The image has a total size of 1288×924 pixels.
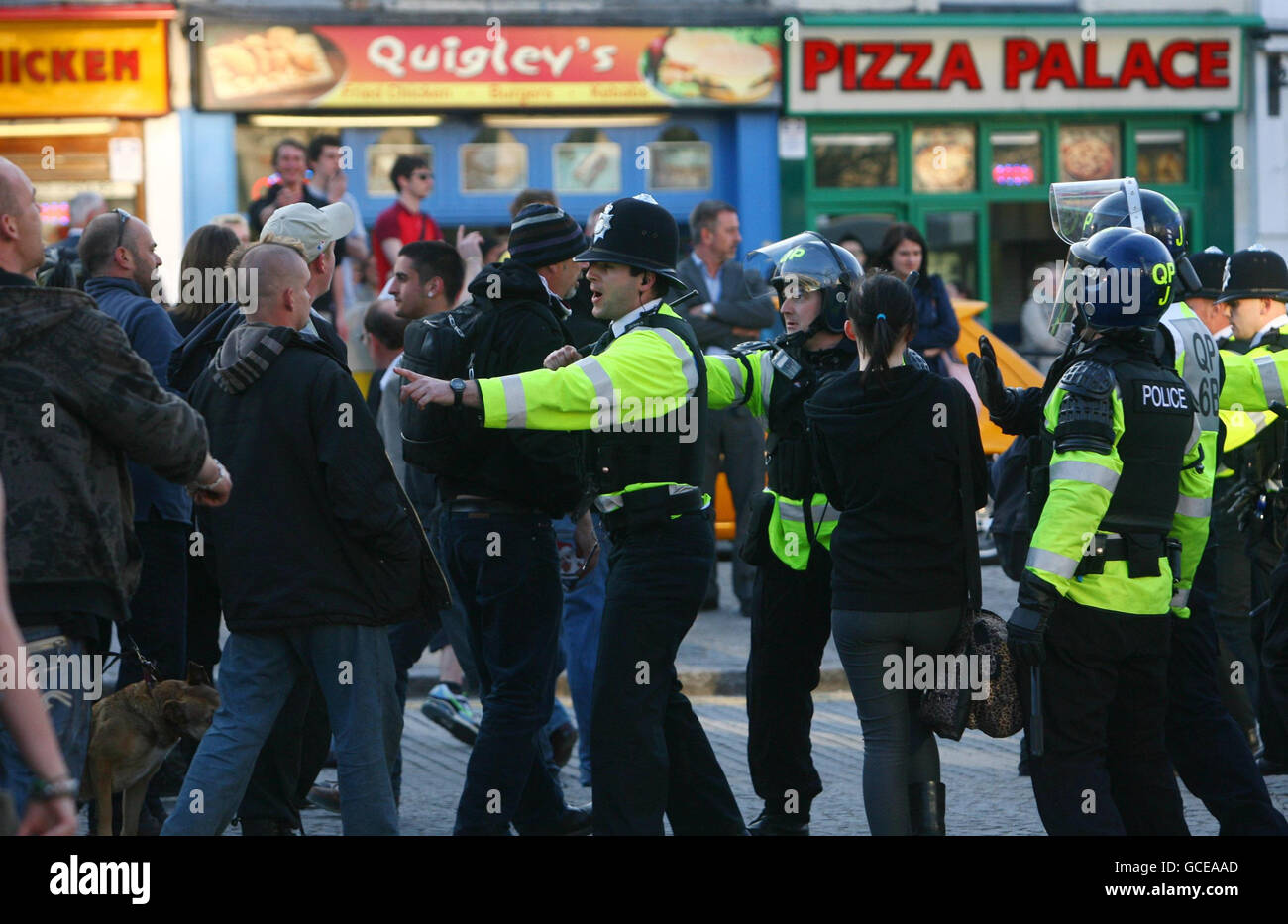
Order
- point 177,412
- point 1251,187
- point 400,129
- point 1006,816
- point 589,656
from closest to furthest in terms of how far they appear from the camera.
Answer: point 177,412 < point 1006,816 < point 589,656 < point 400,129 < point 1251,187

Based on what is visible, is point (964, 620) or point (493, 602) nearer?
point (964, 620)

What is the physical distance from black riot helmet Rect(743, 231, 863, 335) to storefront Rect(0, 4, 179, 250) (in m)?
11.8

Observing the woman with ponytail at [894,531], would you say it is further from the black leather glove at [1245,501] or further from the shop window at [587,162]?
the shop window at [587,162]

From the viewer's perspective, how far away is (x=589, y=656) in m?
7.18

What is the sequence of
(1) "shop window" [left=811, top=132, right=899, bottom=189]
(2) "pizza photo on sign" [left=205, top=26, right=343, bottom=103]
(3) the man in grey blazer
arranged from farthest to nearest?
(1) "shop window" [left=811, top=132, right=899, bottom=189]
(2) "pizza photo on sign" [left=205, top=26, right=343, bottom=103]
(3) the man in grey blazer

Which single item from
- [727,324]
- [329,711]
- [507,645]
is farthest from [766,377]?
[727,324]

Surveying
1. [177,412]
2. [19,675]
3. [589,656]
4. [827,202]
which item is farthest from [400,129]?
[19,675]

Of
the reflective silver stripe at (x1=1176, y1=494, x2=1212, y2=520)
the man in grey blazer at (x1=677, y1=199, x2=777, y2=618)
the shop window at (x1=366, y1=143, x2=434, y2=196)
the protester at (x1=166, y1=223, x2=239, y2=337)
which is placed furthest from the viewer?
the shop window at (x1=366, y1=143, x2=434, y2=196)

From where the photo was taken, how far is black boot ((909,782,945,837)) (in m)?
5.61

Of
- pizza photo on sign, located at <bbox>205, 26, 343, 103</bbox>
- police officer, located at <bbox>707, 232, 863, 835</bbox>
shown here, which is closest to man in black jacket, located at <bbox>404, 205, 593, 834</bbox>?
police officer, located at <bbox>707, 232, 863, 835</bbox>

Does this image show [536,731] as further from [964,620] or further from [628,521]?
[964,620]

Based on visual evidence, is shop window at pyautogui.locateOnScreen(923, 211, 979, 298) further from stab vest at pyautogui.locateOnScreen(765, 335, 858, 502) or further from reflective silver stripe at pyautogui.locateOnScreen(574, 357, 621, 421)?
reflective silver stripe at pyautogui.locateOnScreen(574, 357, 621, 421)

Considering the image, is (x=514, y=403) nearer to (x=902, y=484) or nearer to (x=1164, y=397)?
(x=902, y=484)

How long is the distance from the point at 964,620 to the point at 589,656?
2.03 m
